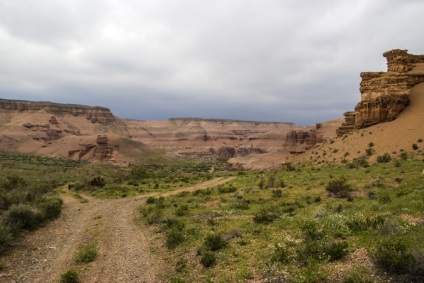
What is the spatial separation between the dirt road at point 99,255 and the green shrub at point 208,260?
1627 millimetres

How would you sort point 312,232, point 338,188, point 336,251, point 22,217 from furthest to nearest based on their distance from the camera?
point 338,188, point 22,217, point 312,232, point 336,251

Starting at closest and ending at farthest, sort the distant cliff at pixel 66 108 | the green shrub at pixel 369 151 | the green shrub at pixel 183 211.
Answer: the green shrub at pixel 183 211
the green shrub at pixel 369 151
the distant cliff at pixel 66 108

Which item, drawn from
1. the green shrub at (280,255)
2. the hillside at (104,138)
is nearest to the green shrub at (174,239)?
the green shrub at (280,255)

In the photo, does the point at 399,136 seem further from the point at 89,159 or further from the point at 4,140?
the point at 4,140

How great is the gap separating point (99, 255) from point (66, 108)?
17908cm

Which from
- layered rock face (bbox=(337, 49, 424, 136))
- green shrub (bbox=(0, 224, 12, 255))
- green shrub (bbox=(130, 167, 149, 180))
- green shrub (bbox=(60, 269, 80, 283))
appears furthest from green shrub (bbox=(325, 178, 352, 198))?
green shrub (bbox=(130, 167, 149, 180))

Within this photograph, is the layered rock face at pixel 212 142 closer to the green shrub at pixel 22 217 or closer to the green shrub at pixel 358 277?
the green shrub at pixel 22 217

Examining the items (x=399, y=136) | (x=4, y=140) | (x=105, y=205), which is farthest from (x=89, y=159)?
(x=399, y=136)

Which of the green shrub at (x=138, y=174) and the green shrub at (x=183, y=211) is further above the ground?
the green shrub at (x=183, y=211)

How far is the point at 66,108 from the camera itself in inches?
6905

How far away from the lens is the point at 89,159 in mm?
102500

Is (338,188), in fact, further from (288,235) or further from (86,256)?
(86,256)

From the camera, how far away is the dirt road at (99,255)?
12.0m

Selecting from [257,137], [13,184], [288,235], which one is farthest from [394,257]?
[257,137]
